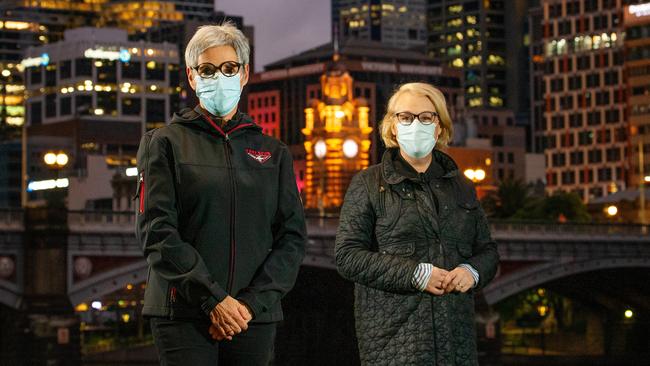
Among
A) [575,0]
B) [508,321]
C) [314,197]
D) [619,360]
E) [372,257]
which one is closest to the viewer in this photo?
[372,257]

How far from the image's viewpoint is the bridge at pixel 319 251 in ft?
213

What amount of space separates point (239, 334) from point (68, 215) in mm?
59196

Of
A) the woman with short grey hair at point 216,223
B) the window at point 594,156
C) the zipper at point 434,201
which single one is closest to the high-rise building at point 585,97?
the window at point 594,156

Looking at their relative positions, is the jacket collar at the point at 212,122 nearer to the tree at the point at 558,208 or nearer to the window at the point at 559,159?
the tree at the point at 558,208

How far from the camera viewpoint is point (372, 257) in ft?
36.1

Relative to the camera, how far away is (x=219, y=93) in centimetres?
1003

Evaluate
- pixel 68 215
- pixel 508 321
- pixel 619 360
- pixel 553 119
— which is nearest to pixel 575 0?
pixel 553 119

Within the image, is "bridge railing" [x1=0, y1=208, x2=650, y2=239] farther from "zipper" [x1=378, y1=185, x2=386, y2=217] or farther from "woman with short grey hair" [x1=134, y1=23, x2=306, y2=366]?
"woman with short grey hair" [x1=134, y1=23, x2=306, y2=366]

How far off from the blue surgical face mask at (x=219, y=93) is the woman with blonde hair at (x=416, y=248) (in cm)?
150

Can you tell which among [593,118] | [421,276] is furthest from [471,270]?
[593,118]

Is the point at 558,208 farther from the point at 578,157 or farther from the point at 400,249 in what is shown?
the point at 400,249

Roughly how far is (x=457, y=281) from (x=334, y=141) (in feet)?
464

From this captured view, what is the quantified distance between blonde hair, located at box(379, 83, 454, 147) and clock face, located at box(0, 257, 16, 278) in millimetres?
54637

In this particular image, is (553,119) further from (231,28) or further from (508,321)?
(231,28)
